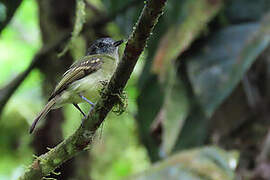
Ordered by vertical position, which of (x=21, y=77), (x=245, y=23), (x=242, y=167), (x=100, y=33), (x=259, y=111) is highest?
(x=100, y=33)

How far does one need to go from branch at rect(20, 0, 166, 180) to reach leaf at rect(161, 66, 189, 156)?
8.12 feet

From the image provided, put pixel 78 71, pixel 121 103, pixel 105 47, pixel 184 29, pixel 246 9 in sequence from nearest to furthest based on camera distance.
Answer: pixel 121 103 < pixel 78 71 < pixel 105 47 < pixel 184 29 < pixel 246 9

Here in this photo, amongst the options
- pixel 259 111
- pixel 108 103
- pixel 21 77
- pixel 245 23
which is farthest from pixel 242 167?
pixel 108 103

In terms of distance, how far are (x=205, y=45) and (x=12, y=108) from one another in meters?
2.03

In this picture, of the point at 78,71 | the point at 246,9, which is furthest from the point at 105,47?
the point at 246,9

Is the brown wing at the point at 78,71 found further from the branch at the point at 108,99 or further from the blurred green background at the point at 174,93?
the blurred green background at the point at 174,93

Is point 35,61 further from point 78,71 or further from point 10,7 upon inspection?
point 78,71

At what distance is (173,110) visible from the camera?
525 cm

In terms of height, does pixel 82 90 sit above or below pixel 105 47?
below

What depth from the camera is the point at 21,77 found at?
195 inches

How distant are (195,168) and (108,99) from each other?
2.02m

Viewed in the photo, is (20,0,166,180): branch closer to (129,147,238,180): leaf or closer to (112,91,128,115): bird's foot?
(112,91,128,115): bird's foot

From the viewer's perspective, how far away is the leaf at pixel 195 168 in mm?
4191

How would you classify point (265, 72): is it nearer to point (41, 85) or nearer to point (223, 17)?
point (223, 17)
